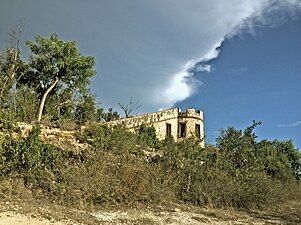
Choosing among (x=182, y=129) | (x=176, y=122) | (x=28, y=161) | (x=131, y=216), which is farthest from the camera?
(x=182, y=129)

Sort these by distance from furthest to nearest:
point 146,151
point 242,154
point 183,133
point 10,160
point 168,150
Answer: point 183,133 < point 242,154 < point 146,151 < point 168,150 < point 10,160

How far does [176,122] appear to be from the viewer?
33250 mm

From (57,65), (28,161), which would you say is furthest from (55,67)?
(28,161)

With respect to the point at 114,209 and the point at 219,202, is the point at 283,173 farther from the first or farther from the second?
the point at 114,209

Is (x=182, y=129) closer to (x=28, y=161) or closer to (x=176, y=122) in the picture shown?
(x=176, y=122)

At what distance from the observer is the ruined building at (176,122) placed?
3047cm

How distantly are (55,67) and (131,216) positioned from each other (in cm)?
1471

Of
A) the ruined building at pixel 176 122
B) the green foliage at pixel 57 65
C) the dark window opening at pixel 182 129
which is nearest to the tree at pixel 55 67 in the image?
the green foliage at pixel 57 65

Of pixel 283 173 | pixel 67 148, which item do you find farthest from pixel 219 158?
pixel 283 173

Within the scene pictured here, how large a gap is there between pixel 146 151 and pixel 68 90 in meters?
8.89

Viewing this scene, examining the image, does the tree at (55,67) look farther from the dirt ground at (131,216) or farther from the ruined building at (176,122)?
→ the dirt ground at (131,216)

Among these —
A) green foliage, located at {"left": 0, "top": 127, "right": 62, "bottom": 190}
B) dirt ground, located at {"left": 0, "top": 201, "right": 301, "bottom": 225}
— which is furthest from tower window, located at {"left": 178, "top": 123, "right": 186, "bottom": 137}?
green foliage, located at {"left": 0, "top": 127, "right": 62, "bottom": 190}

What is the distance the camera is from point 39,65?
23719mm

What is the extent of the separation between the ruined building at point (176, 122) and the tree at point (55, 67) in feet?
22.1
